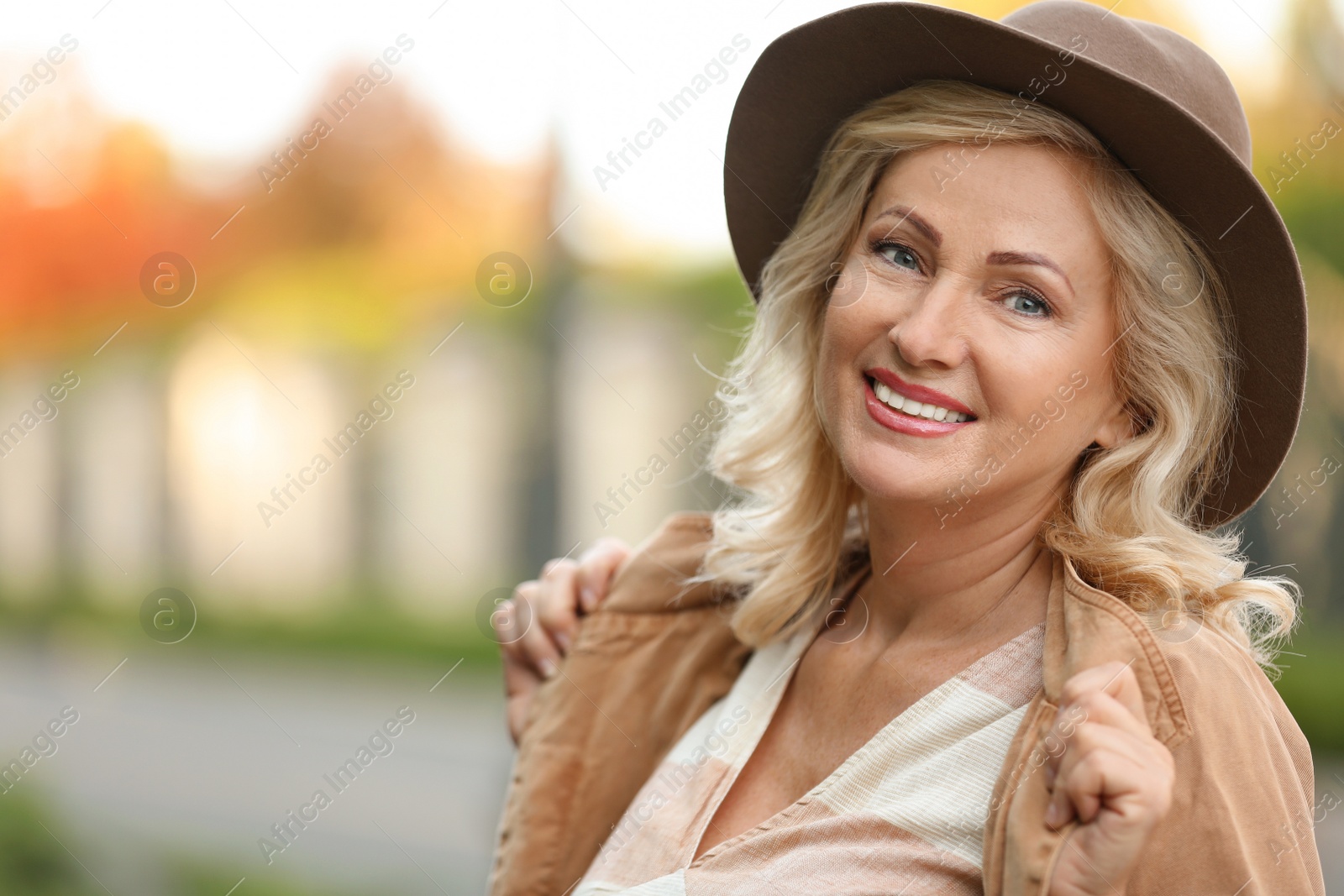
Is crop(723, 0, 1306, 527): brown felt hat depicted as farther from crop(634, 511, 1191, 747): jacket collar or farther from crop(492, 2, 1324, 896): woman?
crop(634, 511, 1191, 747): jacket collar

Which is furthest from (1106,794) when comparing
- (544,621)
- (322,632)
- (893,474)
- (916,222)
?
(322,632)

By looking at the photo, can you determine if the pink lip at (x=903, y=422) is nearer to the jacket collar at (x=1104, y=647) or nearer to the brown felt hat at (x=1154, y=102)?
the jacket collar at (x=1104, y=647)

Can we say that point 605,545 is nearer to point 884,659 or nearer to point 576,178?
point 884,659

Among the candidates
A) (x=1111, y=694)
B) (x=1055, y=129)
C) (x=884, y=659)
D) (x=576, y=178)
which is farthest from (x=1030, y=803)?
(x=576, y=178)

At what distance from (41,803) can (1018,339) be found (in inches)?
199

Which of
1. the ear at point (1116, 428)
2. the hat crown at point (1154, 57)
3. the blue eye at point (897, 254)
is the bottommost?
the ear at point (1116, 428)

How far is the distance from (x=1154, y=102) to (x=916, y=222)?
0.35 metres

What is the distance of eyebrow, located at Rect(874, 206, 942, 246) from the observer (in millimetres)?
1650

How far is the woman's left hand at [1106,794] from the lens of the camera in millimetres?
1203

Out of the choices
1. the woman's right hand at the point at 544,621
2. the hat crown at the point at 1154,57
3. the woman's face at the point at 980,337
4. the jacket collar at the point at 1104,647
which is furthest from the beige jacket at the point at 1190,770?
the woman's right hand at the point at 544,621

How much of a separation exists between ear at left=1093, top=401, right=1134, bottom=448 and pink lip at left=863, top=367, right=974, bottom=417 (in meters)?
0.24

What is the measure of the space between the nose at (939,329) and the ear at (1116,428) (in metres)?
0.28

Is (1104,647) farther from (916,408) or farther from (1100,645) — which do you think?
(916,408)

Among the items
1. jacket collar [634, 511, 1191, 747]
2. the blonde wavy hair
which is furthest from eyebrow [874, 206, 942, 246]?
jacket collar [634, 511, 1191, 747]
